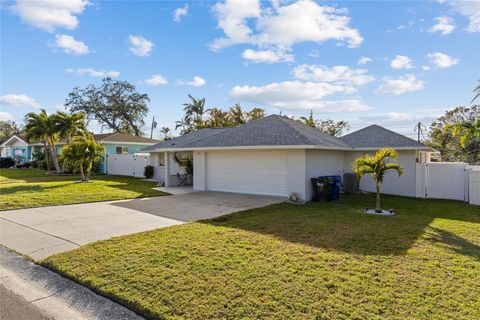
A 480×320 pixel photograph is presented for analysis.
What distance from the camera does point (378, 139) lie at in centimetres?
1691

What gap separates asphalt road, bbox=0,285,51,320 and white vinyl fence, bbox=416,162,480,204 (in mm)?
15164

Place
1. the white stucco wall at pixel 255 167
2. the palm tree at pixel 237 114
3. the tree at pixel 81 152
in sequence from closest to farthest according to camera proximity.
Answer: the white stucco wall at pixel 255 167 < the tree at pixel 81 152 < the palm tree at pixel 237 114

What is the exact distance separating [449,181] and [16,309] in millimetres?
16132

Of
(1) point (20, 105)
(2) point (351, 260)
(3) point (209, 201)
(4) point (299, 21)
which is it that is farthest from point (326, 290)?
(1) point (20, 105)

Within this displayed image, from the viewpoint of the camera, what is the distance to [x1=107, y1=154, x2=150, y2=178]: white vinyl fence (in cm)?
2489

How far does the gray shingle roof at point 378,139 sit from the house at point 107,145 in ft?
56.9

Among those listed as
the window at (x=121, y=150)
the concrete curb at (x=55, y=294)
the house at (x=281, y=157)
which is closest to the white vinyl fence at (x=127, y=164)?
the window at (x=121, y=150)

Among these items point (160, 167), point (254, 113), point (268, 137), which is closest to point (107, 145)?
point (160, 167)

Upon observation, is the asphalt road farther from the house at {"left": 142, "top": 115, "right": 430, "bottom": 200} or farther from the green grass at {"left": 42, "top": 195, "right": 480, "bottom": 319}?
the house at {"left": 142, "top": 115, "right": 430, "bottom": 200}

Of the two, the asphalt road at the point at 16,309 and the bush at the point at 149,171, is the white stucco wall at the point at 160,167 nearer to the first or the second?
the bush at the point at 149,171

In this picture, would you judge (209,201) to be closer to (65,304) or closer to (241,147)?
(241,147)

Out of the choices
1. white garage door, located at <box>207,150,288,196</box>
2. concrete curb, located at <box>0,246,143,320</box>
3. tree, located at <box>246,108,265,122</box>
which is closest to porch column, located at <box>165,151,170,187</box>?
white garage door, located at <box>207,150,288,196</box>

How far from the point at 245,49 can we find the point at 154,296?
17.1 meters

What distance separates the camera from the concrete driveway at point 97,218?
23.0 feet
